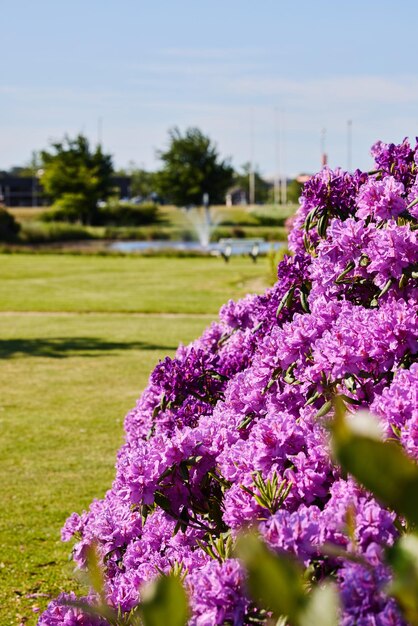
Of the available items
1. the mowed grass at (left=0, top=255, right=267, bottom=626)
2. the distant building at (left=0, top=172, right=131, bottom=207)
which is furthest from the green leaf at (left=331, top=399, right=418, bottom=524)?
the distant building at (left=0, top=172, right=131, bottom=207)

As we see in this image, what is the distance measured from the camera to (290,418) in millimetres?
2807

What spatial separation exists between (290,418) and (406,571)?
2.00m

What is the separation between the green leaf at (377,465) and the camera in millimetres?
670

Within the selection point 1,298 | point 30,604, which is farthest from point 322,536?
point 1,298

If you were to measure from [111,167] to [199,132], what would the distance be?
37.5 feet

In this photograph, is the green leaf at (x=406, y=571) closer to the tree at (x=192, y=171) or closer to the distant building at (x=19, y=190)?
the tree at (x=192, y=171)

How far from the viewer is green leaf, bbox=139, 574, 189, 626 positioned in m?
0.72

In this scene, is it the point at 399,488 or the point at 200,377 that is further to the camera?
the point at 200,377

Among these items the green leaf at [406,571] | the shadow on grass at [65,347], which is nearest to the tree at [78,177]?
the shadow on grass at [65,347]

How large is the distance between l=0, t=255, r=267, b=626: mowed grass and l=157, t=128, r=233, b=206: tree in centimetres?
4734

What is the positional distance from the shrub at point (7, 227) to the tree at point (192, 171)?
26.8 meters

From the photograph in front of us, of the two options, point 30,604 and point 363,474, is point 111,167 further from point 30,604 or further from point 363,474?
point 363,474

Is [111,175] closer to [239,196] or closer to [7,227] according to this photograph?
[7,227]

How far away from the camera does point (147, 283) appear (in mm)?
30016
